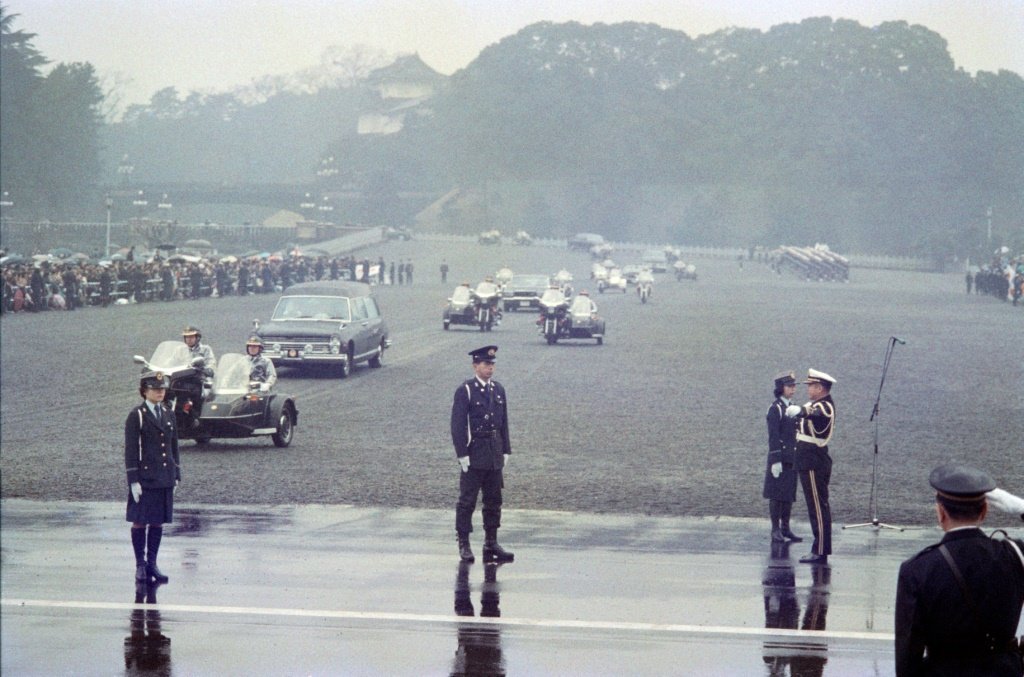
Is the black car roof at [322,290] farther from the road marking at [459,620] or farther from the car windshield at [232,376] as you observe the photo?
the road marking at [459,620]

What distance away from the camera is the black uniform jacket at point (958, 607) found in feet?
16.3

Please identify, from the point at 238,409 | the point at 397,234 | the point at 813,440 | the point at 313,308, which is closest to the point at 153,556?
the point at 813,440

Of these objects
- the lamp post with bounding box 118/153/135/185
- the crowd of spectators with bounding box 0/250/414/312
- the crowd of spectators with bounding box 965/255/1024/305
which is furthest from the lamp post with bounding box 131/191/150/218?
the crowd of spectators with bounding box 965/255/1024/305

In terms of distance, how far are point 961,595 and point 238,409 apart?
14.0 metres

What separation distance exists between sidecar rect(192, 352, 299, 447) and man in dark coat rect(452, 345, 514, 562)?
6.78 metres

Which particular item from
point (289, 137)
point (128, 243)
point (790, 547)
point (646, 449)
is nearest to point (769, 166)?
point (128, 243)

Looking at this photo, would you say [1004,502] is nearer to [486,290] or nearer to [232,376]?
Result: [232,376]

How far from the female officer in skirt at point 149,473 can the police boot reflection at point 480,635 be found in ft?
7.57

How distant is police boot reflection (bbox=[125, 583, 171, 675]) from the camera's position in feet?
25.6

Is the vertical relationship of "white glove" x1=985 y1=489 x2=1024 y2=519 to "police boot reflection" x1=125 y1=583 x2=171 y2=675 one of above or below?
above

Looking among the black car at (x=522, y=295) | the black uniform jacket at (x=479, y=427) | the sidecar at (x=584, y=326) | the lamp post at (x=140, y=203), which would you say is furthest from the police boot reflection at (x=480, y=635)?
the lamp post at (x=140, y=203)

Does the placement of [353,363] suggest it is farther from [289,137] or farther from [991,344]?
[289,137]

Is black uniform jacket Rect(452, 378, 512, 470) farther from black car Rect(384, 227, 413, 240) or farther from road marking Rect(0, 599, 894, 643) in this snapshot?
black car Rect(384, 227, 413, 240)

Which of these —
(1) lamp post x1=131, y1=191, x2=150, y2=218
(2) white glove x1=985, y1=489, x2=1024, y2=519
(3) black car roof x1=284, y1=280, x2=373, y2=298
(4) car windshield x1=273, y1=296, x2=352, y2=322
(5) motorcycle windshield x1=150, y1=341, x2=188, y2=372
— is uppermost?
(1) lamp post x1=131, y1=191, x2=150, y2=218
